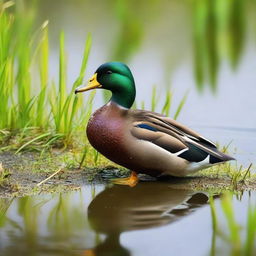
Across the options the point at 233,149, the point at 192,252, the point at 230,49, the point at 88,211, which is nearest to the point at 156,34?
the point at 230,49

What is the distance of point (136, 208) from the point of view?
5.57 m

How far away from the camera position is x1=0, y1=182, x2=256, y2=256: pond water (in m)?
4.74

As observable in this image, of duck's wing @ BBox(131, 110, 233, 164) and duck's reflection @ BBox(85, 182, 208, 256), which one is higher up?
duck's wing @ BBox(131, 110, 233, 164)

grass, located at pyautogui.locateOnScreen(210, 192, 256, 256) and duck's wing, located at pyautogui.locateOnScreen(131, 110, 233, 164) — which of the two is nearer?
grass, located at pyautogui.locateOnScreen(210, 192, 256, 256)

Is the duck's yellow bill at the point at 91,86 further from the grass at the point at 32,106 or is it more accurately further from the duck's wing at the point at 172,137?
the grass at the point at 32,106

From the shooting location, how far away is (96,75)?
6184 mm

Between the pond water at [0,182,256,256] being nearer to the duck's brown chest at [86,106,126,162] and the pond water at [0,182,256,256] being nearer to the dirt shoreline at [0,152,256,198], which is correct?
the dirt shoreline at [0,152,256,198]

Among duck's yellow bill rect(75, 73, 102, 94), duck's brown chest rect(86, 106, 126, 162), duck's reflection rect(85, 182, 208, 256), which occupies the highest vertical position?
duck's yellow bill rect(75, 73, 102, 94)

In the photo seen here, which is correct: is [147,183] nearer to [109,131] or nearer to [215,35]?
[109,131]

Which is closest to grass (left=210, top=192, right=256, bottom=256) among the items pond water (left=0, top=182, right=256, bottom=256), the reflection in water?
pond water (left=0, top=182, right=256, bottom=256)

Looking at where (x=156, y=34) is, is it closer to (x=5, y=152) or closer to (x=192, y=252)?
(x=5, y=152)

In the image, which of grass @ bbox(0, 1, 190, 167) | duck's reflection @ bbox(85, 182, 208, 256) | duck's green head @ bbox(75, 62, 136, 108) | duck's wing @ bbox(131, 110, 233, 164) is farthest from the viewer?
grass @ bbox(0, 1, 190, 167)

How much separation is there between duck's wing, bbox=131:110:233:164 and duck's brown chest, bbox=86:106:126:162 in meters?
0.10

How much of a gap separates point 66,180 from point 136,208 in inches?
27.7
